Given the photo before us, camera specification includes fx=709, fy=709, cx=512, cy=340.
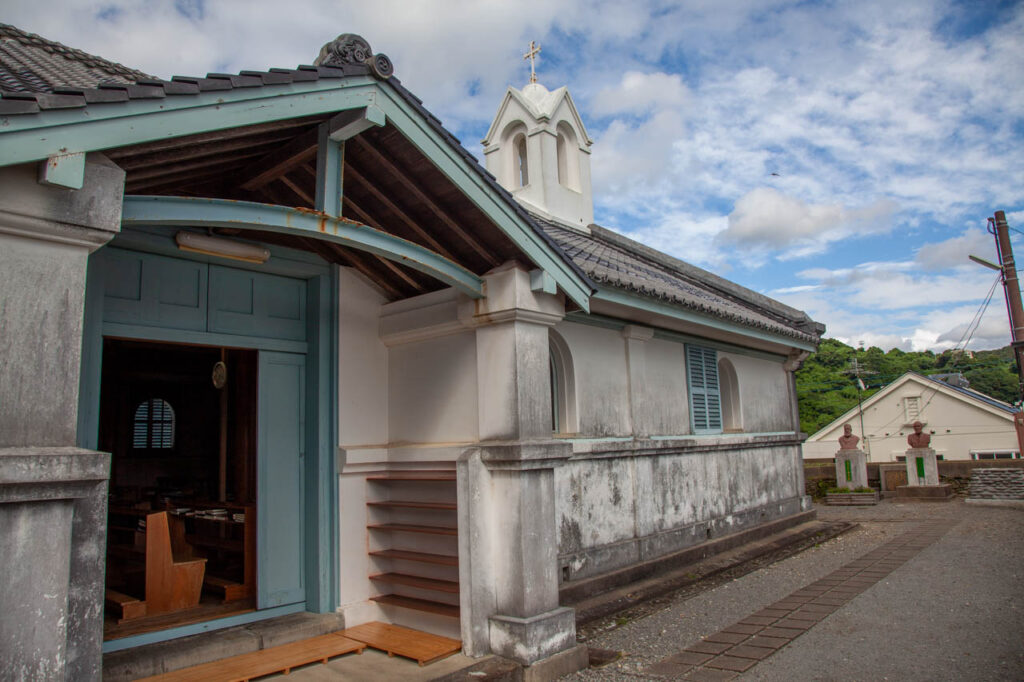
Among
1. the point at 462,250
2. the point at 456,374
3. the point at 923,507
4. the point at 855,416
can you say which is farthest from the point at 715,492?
the point at 855,416

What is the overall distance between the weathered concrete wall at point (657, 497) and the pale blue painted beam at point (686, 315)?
1629 mm

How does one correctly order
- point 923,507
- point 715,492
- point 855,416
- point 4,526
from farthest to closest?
point 855,416 < point 923,507 < point 715,492 < point 4,526

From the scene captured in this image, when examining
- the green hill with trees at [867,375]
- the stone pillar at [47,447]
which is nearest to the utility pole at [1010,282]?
the stone pillar at [47,447]

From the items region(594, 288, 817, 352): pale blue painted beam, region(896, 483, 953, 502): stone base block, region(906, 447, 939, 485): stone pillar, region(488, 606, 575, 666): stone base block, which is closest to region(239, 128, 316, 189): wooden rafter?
region(594, 288, 817, 352): pale blue painted beam

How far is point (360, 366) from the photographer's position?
663 centimetres

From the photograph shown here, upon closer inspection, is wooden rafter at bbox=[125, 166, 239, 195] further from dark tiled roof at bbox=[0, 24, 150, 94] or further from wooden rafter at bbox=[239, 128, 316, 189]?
dark tiled roof at bbox=[0, 24, 150, 94]

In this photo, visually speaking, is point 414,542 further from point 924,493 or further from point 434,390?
point 924,493

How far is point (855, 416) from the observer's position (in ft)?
134

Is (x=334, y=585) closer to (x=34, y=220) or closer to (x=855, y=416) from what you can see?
(x=34, y=220)

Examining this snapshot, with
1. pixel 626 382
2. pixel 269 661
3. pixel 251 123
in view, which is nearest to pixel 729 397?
pixel 626 382

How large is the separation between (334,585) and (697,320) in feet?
18.2

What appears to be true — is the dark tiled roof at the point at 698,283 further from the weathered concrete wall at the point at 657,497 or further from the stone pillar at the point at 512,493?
the stone pillar at the point at 512,493

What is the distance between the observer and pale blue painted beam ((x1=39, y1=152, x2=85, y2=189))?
130 inches

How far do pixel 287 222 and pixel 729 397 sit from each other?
8.99 metres
